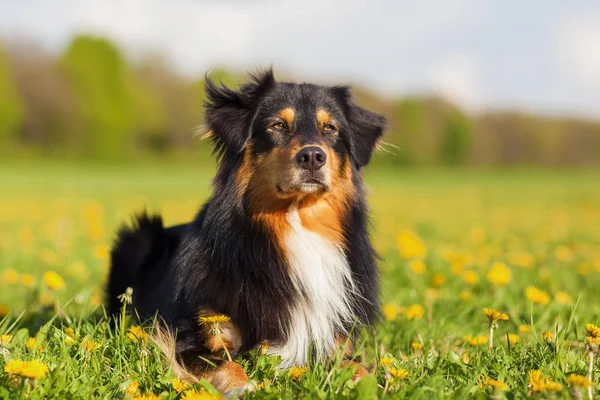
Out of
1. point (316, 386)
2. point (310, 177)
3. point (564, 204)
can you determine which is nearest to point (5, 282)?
point (310, 177)

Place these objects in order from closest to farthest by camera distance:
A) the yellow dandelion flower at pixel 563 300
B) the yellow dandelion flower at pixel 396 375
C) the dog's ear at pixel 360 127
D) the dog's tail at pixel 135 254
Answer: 1. the yellow dandelion flower at pixel 396 375
2. the dog's ear at pixel 360 127
3. the dog's tail at pixel 135 254
4. the yellow dandelion flower at pixel 563 300

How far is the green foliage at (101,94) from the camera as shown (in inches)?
2186

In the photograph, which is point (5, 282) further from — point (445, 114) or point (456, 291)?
point (445, 114)

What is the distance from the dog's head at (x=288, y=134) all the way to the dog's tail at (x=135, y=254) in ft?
3.32

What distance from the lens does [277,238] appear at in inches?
129

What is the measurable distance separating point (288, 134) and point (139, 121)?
58.6 metres

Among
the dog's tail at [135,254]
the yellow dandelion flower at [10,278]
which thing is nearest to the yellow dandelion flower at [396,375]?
the dog's tail at [135,254]

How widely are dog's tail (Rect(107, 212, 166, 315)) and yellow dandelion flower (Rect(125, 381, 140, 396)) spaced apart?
5.45ft

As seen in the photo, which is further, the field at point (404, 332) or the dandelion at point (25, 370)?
the field at point (404, 332)

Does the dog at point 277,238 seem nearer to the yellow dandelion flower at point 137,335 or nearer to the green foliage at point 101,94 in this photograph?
the yellow dandelion flower at point 137,335

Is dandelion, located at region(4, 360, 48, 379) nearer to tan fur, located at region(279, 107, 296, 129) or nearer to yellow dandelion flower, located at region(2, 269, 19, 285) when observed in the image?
tan fur, located at region(279, 107, 296, 129)

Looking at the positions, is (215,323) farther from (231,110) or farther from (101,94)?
(101,94)

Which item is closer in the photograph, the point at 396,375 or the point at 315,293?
the point at 396,375

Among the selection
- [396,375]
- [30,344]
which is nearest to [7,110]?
[30,344]
